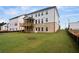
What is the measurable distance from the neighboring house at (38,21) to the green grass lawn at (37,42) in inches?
3.5

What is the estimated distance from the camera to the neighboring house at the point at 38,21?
224cm

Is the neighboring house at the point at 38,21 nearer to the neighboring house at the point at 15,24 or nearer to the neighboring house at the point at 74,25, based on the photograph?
the neighboring house at the point at 15,24

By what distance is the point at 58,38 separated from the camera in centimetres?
221

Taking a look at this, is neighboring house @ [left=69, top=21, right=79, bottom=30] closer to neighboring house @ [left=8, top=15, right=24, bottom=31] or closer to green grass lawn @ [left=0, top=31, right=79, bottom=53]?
green grass lawn @ [left=0, top=31, right=79, bottom=53]

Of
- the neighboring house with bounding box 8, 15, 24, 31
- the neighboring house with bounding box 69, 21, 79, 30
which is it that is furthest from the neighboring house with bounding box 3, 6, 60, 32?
the neighboring house with bounding box 69, 21, 79, 30

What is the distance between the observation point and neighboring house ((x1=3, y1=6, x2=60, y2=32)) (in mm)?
2238

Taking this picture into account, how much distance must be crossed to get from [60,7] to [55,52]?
66 centimetres

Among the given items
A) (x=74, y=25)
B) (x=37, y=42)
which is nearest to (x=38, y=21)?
(x=37, y=42)

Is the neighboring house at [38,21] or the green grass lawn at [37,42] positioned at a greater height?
the neighboring house at [38,21]

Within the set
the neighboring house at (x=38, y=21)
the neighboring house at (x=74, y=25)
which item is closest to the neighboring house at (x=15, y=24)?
the neighboring house at (x=38, y=21)

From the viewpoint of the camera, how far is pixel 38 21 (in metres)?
2.26

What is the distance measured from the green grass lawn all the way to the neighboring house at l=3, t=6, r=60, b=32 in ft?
0.29

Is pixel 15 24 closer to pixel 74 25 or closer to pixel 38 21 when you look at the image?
pixel 38 21
